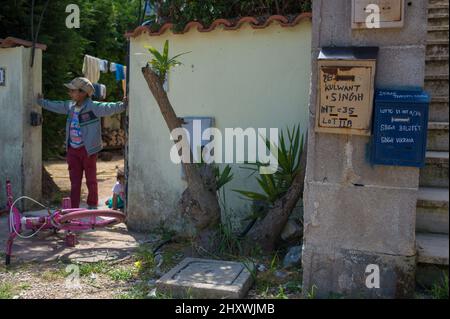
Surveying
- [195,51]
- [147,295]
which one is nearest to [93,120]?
[195,51]

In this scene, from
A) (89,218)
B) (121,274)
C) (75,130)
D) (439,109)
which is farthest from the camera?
(75,130)

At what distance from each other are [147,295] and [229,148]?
2.17m

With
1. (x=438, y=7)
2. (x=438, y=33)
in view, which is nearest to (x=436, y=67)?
(x=438, y=33)

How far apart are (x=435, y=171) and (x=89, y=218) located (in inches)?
136

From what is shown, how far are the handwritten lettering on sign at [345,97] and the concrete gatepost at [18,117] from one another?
475 cm

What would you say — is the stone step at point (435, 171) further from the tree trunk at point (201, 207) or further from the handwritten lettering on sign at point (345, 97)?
the tree trunk at point (201, 207)

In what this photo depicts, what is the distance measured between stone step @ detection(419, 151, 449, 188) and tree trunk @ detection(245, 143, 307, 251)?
1038 millimetres

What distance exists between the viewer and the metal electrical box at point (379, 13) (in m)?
3.35

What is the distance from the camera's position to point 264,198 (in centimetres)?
490

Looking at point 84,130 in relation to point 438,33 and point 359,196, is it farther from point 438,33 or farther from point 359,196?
point 438,33

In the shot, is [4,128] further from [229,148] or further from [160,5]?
[229,148]

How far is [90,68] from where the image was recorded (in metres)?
8.38

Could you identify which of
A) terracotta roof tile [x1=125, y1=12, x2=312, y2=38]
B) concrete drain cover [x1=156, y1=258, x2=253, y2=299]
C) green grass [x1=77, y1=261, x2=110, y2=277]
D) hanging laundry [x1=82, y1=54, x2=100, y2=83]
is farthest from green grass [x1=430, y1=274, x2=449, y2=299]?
hanging laundry [x1=82, y1=54, x2=100, y2=83]

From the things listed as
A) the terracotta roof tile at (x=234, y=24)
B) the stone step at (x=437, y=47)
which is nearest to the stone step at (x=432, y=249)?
the stone step at (x=437, y=47)
